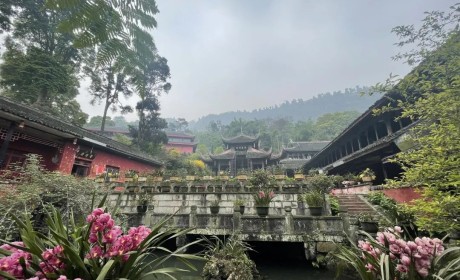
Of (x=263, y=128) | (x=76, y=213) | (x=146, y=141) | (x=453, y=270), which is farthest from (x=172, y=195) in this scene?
(x=263, y=128)

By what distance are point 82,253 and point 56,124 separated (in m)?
12.4

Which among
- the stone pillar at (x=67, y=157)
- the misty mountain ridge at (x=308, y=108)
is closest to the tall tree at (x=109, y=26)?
the stone pillar at (x=67, y=157)

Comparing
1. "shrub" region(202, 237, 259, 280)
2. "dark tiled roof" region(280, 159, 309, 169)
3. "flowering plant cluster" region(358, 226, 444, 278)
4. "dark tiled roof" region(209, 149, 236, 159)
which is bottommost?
"shrub" region(202, 237, 259, 280)

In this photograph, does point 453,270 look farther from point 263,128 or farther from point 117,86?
point 263,128

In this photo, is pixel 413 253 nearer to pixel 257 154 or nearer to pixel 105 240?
pixel 105 240

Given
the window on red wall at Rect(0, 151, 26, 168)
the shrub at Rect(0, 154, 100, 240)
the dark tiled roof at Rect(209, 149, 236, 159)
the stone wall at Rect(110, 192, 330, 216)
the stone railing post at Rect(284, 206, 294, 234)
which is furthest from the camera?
→ the dark tiled roof at Rect(209, 149, 236, 159)

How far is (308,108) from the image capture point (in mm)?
149750

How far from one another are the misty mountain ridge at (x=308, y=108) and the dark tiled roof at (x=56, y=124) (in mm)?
120101

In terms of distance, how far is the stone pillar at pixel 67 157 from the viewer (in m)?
10.8

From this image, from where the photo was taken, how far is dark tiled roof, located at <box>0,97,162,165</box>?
853 centimetres

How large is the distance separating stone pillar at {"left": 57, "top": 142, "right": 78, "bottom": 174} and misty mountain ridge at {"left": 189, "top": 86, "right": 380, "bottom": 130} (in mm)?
124209

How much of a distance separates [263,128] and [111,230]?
201ft

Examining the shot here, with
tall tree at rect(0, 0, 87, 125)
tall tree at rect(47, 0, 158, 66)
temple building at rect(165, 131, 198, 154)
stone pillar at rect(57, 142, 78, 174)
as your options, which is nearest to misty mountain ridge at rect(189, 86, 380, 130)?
temple building at rect(165, 131, 198, 154)

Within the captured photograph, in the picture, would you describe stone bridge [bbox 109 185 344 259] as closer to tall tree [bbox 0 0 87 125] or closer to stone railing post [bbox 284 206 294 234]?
stone railing post [bbox 284 206 294 234]
